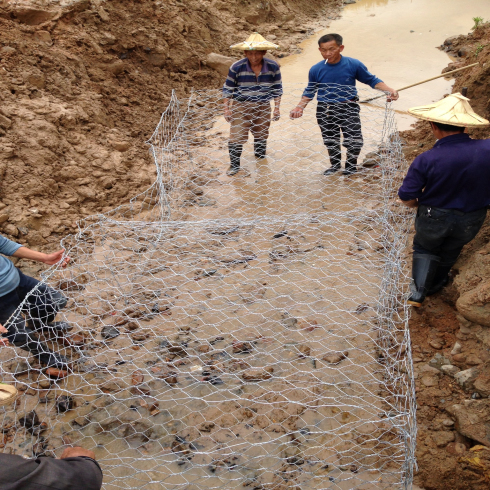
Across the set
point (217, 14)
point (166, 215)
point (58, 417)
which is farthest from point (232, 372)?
point (217, 14)

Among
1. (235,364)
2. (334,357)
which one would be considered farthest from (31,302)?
(334,357)

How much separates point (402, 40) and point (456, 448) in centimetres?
645

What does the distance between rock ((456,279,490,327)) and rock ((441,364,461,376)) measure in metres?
0.23

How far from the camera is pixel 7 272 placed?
1.83m

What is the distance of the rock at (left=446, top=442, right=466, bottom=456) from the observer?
1.60 metres

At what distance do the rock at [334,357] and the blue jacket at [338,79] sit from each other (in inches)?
73.7

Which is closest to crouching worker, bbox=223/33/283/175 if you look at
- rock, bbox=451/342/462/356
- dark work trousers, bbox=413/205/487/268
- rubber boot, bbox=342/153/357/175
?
rubber boot, bbox=342/153/357/175

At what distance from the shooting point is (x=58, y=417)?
1874mm

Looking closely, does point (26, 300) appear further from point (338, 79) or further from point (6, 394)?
point (338, 79)

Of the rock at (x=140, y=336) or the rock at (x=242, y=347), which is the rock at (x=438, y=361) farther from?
the rock at (x=140, y=336)

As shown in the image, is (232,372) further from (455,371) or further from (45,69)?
(45,69)

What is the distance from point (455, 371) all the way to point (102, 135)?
328cm

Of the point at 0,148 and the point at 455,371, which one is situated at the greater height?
the point at 0,148

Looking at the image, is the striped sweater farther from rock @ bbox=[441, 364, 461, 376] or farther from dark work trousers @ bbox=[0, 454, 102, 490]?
dark work trousers @ bbox=[0, 454, 102, 490]
